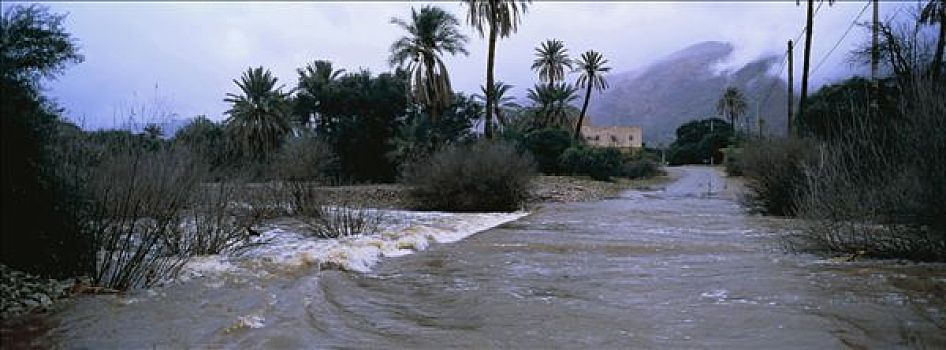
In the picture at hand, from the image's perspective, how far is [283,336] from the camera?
257 inches

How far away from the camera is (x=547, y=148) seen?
47.8m

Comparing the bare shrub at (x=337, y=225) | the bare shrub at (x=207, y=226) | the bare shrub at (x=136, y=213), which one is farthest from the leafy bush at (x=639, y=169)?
the bare shrub at (x=136, y=213)

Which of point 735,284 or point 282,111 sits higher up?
point 282,111

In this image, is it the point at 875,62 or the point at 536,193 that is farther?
the point at 536,193

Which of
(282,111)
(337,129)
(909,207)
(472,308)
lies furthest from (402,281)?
(282,111)

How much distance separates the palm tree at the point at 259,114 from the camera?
49.4 m

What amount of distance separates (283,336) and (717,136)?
8277 centimetres

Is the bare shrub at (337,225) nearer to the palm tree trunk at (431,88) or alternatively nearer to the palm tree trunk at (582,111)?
the palm tree trunk at (431,88)

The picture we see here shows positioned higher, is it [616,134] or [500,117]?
[616,134]

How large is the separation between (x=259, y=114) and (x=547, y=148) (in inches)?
820

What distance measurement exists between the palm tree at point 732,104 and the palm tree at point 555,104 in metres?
50.1

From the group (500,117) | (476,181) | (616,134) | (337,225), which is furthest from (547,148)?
(616,134)

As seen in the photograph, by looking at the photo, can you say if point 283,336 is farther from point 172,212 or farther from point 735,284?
point 735,284

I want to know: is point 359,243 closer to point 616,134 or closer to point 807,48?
point 807,48
